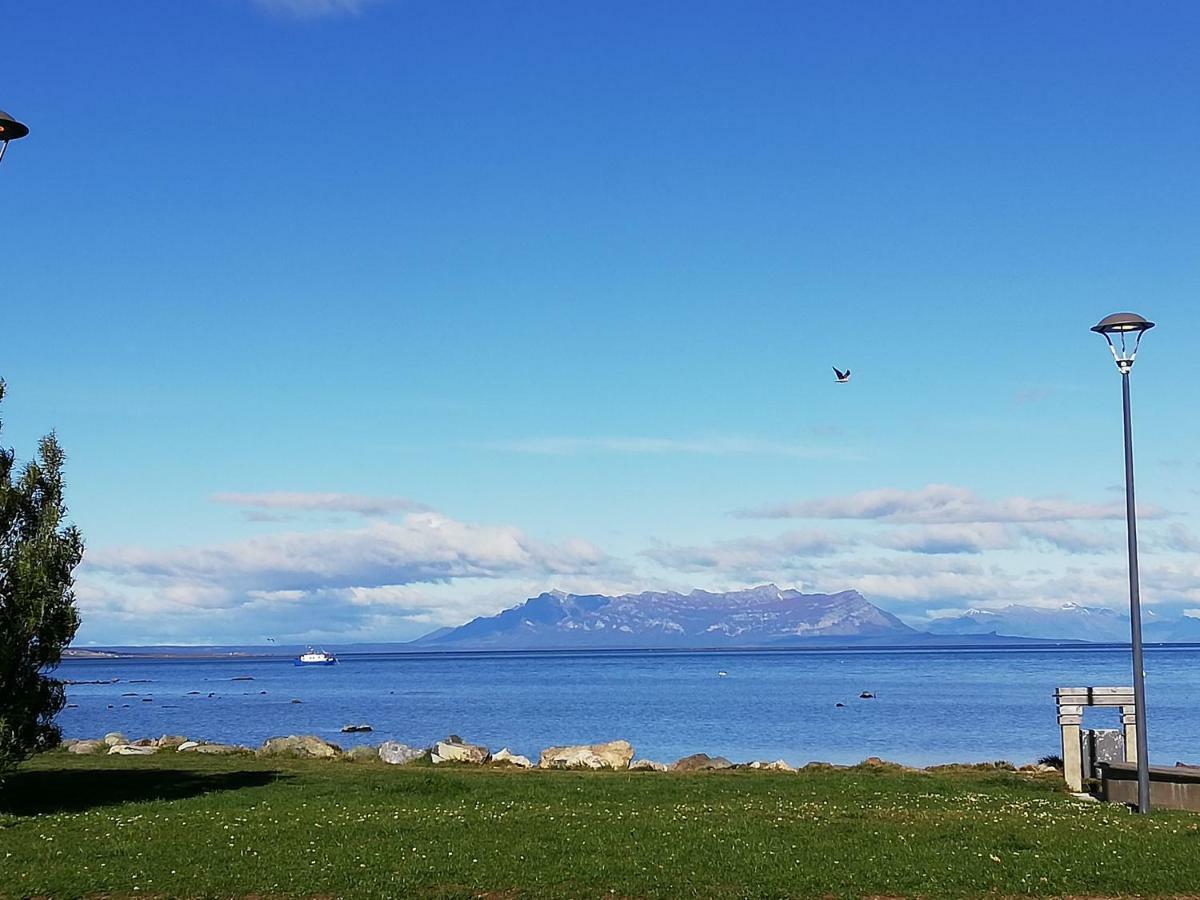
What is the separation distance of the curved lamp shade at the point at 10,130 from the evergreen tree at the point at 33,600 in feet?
27.7

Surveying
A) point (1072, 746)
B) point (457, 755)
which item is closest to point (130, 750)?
point (457, 755)

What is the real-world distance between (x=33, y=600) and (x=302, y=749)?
64.5 ft

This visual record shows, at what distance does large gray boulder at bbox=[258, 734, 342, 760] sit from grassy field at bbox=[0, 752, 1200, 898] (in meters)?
10.8

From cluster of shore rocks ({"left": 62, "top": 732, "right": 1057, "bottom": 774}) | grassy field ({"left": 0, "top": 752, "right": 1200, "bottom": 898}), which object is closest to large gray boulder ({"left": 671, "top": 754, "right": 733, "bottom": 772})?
cluster of shore rocks ({"left": 62, "top": 732, "right": 1057, "bottom": 774})

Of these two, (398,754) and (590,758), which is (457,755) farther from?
(590,758)

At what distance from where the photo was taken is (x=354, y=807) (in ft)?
87.2

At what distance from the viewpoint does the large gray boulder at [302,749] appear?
144ft

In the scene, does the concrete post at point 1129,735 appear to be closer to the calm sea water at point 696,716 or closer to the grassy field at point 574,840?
the grassy field at point 574,840

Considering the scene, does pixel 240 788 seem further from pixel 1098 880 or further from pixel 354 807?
pixel 1098 880

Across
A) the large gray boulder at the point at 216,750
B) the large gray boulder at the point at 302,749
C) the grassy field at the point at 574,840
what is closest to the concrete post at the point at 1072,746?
the grassy field at the point at 574,840

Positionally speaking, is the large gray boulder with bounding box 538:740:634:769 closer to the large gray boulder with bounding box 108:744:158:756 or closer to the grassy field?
the grassy field

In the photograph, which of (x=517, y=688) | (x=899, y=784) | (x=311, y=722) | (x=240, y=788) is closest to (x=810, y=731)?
(x=311, y=722)

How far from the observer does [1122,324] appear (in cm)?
2647

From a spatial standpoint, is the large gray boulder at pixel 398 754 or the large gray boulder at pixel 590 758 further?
the large gray boulder at pixel 398 754
